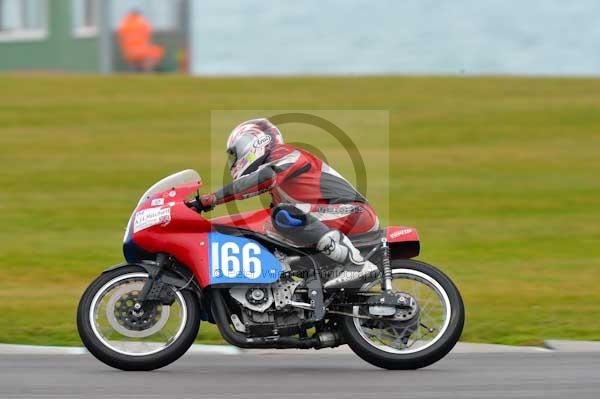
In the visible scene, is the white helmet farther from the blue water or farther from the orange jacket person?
the orange jacket person

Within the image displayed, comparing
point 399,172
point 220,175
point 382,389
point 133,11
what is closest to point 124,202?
point 220,175

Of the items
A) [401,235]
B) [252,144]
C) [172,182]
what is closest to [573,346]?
[401,235]

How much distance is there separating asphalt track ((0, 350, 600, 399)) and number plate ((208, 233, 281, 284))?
558 mm

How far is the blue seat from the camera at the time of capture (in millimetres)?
8641

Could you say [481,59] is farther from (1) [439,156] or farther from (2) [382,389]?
(2) [382,389]

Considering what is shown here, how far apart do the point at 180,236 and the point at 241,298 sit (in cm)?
53

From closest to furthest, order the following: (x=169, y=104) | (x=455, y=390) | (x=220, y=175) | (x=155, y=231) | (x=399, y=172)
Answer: (x=455, y=390) < (x=155, y=231) < (x=220, y=175) < (x=399, y=172) < (x=169, y=104)

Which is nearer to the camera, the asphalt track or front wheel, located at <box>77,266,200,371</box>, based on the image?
the asphalt track

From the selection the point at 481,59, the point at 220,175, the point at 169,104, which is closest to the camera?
the point at 220,175

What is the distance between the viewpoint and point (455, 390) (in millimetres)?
7883

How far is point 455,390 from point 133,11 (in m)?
18.6

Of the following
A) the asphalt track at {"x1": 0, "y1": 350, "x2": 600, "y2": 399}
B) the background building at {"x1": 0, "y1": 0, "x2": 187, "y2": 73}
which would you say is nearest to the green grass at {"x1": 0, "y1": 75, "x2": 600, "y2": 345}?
the asphalt track at {"x1": 0, "y1": 350, "x2": 600, "y2": 399}

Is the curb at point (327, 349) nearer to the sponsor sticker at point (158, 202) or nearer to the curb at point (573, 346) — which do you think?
the curb at point (573, 346)

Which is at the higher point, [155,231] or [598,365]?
[155,231]
